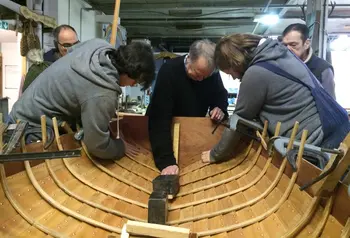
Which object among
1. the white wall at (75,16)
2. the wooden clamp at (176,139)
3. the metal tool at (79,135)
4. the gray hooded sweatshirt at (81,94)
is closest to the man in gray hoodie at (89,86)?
the gray hooded sweatshirt at (81,94)

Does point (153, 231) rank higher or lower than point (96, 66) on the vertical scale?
lower

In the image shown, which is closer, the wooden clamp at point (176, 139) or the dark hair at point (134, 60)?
the dark hair at point (134, 60)

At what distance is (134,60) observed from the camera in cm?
187

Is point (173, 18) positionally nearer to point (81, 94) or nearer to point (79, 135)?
point (79, 135)

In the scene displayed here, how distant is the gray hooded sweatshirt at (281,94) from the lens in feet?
5.50

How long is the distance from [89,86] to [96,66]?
123 millimetres

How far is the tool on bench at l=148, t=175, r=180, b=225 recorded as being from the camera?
167 cm

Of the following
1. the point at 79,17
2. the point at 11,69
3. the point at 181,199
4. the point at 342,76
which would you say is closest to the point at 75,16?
the point at 79,17

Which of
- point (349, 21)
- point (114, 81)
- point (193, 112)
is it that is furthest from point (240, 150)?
point (349, 21)

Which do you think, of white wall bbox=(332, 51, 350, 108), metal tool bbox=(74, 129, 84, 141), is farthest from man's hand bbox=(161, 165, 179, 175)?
white wall bbox=(332, 51, 350, 108)

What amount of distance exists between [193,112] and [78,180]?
4.02ft

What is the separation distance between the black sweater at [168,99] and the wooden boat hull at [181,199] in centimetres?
17

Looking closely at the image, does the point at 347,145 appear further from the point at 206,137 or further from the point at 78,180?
the point at 206,137

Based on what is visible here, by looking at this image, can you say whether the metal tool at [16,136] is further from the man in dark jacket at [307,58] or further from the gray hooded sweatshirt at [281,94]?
the man in dark jacket at [307,58]
